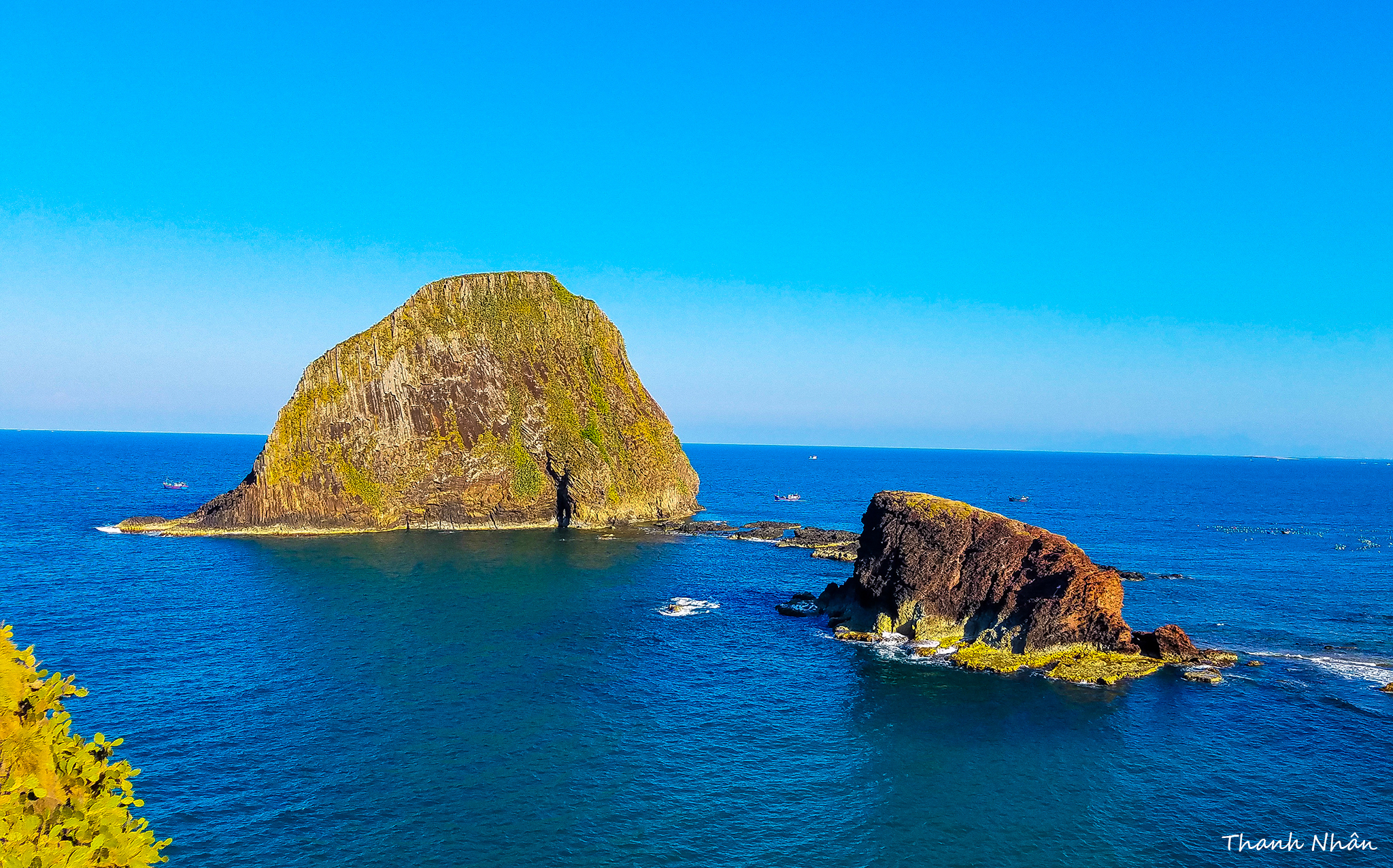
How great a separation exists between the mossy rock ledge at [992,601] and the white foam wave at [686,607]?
39.5 feet

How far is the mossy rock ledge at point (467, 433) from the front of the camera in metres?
116

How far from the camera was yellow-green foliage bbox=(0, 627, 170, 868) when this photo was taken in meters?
16.3

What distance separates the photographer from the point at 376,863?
3178 centimetres

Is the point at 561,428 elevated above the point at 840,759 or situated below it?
above

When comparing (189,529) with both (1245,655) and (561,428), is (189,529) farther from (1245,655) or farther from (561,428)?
(1245,655)

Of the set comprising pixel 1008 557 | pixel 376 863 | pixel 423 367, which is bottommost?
pixel 376 863

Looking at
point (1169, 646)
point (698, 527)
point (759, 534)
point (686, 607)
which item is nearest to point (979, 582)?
point (1169, 646)

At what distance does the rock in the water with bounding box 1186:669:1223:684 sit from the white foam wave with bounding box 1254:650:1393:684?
809 cm

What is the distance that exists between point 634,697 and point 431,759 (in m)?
14.4

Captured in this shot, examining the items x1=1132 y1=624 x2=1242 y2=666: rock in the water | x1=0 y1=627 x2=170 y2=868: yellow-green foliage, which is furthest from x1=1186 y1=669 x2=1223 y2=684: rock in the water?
x1=0 y1=627 x2=170 y2=868: yellow-green foliage

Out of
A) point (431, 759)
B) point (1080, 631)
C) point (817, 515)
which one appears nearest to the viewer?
point (431, 759)

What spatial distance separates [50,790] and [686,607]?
60733 mm

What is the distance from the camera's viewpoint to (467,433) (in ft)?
417

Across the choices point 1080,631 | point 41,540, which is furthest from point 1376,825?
point 41,540
